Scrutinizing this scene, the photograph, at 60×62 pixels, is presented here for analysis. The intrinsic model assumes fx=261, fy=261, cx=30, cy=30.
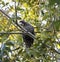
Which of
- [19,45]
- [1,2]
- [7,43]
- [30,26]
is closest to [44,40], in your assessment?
[19,45]

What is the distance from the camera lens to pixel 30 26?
4.47 metres

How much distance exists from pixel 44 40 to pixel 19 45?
310 mm

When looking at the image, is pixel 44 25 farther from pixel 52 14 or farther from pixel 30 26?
pixel 30 26

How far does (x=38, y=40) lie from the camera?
10.0 ft

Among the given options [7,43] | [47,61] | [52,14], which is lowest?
[47,61]

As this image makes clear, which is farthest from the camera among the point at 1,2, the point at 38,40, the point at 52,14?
the point at 1,2

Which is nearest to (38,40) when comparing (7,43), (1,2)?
(7,43)

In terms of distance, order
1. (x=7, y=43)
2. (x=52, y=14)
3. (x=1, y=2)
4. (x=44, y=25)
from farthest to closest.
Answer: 1. (x=1, y=2)
2. (x=44, y=25)
3. (x=52, y=14)
4. (x=7, y=43)

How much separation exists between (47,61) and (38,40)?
0.31 meters

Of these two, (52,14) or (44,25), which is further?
(44,25)

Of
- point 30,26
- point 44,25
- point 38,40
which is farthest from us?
point 30,26

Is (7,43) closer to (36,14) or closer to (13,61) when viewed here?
(13,61)

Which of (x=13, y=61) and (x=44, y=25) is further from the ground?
(x=44, y=25)

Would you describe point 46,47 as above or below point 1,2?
below
